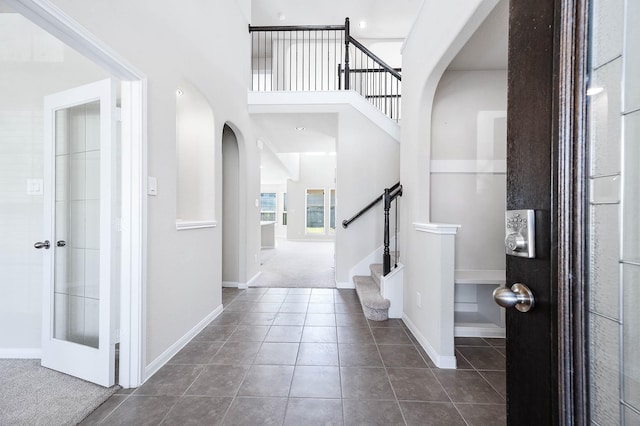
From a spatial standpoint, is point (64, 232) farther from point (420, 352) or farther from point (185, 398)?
point (420, 352)

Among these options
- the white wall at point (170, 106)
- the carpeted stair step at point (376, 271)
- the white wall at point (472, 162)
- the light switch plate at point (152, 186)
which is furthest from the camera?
the carpeted stair step at point (376, 271)

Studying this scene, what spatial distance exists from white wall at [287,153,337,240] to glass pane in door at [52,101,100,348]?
8616mm

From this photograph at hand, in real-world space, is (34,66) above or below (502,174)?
above

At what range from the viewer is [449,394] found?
1675 millimetres

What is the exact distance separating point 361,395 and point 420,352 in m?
0.75

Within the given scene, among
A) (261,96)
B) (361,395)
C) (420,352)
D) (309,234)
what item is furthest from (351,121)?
(309,234)

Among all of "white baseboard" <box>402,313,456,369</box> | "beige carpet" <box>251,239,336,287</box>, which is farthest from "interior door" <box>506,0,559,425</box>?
"beige carpet" <box>251,239,336,287</box>

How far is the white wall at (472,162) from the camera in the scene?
266 cm

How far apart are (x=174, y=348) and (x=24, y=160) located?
5.95 ft

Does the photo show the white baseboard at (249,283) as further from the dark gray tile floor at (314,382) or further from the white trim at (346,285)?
the white trim at (346,285)

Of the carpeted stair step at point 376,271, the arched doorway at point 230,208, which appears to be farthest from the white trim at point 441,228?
the arched doorway at point 230,208

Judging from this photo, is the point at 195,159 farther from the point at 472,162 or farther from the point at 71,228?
the point at 472,162

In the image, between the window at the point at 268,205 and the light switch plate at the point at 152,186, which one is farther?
the window at the point at 268,205

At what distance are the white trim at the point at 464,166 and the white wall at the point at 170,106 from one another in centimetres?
231
